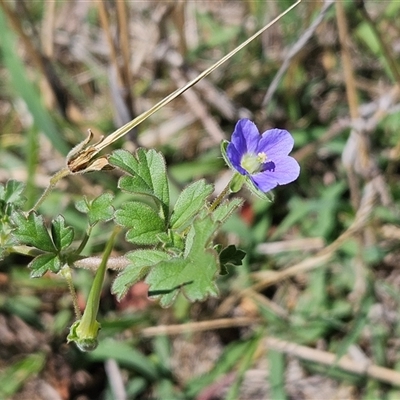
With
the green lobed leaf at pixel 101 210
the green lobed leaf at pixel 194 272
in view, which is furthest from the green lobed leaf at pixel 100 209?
the green lobed leaf at pixel 194 272

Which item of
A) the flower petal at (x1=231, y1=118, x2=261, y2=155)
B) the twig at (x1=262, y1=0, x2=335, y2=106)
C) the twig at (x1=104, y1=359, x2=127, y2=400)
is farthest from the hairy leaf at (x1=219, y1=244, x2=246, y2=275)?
the twig at (x1=104, y1=359, x2=127, y2=400)

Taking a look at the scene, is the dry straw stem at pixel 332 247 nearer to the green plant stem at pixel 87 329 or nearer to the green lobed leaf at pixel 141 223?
the green lobed leaf at pixel 141 223

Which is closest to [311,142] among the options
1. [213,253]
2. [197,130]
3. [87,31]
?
[197,130]

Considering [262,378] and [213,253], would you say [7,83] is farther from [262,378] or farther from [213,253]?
[213,253]

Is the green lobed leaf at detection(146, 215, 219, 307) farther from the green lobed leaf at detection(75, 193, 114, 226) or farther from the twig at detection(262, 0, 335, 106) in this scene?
the twig at detection(262, 0, 335, 106)

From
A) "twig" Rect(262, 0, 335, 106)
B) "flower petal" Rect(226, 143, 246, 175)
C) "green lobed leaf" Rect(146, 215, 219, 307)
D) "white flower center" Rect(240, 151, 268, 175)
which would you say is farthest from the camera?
"twig" Rect(262, 0, 335, 106)

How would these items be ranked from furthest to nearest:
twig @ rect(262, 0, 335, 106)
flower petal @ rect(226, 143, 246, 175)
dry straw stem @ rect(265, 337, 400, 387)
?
dry straw stem @ rect(265, 337, 400, 387) < twig @ rect(262, 0, 335, 106) < flower petal @ rect(226, 143, 246, 175)
